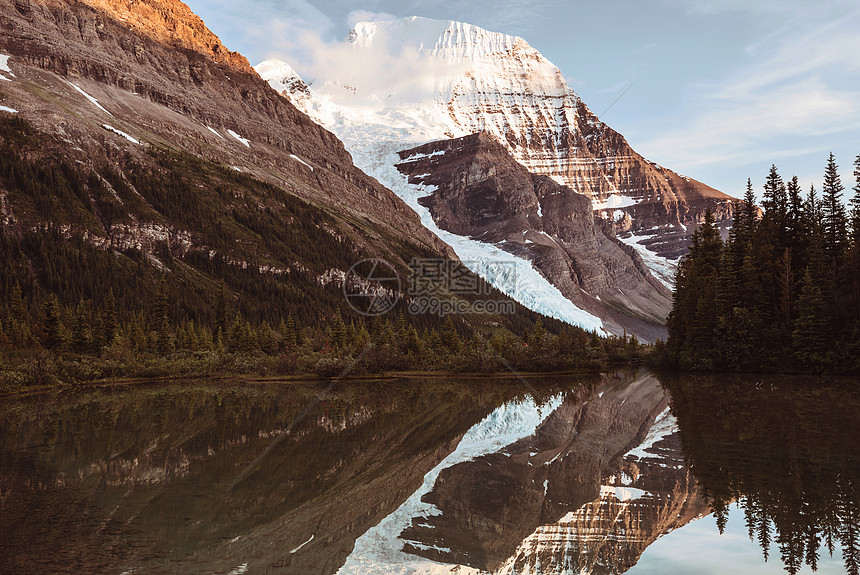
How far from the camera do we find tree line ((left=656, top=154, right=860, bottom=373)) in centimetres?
5044

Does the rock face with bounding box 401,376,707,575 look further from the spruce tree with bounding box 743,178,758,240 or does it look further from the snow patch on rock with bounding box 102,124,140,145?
the snow patch on rock with bounding box 102,124,140,145

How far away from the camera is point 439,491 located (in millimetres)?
17406

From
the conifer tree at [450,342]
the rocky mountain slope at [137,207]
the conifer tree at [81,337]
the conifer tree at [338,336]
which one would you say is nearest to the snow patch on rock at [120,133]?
the rocky mountain slope at [137,207]

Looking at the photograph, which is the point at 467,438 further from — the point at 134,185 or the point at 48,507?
the point at 134,185

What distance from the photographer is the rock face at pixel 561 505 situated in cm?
1241

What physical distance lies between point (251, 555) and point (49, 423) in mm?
23614

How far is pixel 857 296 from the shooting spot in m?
50.2

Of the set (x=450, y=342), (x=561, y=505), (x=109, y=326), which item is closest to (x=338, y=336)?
(x=450, y=342)

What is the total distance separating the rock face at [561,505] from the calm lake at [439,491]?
0.21ft

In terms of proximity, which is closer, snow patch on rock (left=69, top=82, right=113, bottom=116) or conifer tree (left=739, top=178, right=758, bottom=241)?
conifer tree (left=739, top=178, right=758, bottom=241)

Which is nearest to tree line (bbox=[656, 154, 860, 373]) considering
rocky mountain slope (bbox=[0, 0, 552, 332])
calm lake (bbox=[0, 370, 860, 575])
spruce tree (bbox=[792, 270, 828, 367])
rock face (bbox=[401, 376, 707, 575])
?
spruce tree (bbox=[792, 270, 828, 367])

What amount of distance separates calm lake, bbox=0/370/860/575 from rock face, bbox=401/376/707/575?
65 mm

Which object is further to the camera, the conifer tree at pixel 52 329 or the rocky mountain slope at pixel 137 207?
the rocky mountain slope at pixel 137 207

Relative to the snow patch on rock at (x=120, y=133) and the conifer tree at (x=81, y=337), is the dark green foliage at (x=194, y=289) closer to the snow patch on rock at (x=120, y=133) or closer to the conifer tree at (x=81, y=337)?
the conifer tree at (x=81, y=337)
